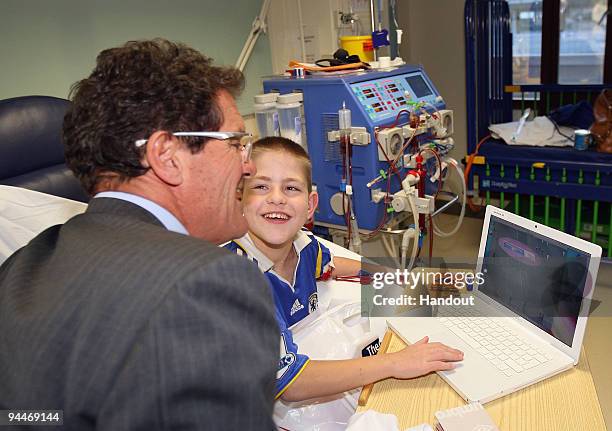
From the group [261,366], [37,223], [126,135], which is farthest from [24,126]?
[261,366]

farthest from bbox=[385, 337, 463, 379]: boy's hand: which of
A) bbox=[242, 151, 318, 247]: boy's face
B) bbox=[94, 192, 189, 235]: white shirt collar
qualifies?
bbox=[94, 192, 189, 235]: white shirt collar

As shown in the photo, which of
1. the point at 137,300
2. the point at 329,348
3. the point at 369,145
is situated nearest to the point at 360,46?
the point at 369,145

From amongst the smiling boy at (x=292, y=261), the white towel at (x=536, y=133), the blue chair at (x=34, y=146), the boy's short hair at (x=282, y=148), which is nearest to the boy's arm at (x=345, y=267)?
the smiling boy at (x=292, y=261)

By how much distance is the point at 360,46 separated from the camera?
8.55ft

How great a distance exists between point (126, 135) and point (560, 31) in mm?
4206

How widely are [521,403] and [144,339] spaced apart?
0.78 metres

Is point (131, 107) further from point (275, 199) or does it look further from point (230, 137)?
point (275, 199)

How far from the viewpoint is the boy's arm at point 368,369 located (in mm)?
1100

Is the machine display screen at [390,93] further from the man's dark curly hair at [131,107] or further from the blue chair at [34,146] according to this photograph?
the man's dark curly hair at [131,107]

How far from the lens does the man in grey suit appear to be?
22.8 inches

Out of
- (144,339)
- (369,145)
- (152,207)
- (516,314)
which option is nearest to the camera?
(144,339)

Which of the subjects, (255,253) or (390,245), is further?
(390,245)

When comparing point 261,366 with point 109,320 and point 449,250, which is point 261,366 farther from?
point 449,250
